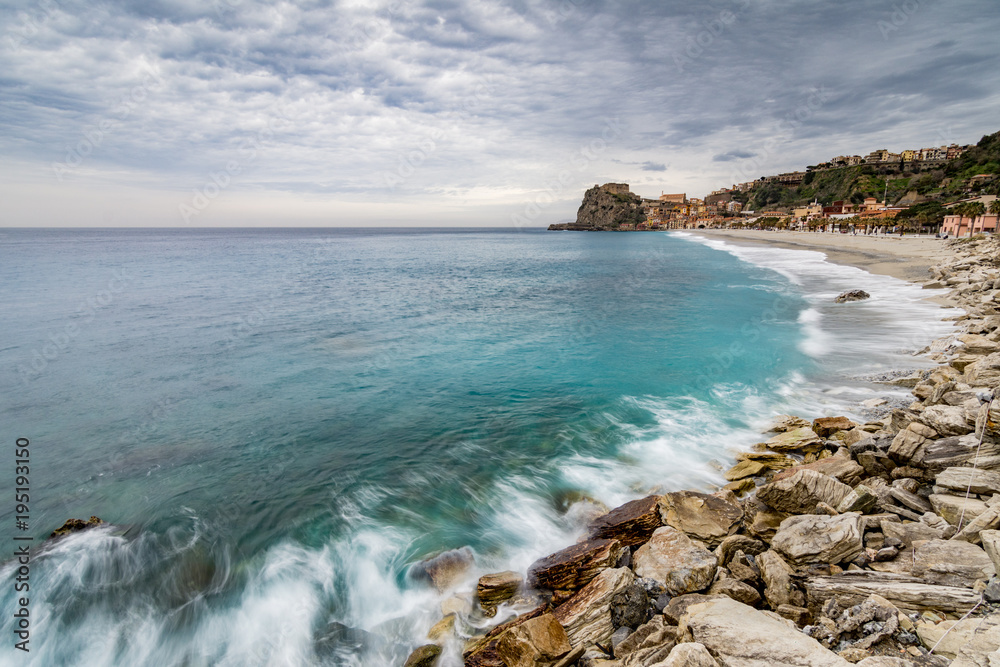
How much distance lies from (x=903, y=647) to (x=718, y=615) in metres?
1.81

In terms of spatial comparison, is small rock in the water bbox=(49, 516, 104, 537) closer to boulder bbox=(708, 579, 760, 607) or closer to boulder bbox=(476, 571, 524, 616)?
boulder bbox=(476, 571, 524, 616)

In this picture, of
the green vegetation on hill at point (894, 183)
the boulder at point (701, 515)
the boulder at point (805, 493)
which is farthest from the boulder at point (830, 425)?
the green vegetation on hill at point (894, 183)

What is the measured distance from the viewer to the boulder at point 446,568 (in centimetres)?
799

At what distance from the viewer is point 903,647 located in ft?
15.8

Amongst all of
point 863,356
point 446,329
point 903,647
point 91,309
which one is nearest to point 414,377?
point 446,329

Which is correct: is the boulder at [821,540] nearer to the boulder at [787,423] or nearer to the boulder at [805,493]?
the boulder at [805,493]

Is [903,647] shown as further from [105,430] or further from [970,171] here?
[970,171]

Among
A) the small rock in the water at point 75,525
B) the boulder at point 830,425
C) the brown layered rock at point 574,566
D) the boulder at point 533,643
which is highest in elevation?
the boulder at point 830,425

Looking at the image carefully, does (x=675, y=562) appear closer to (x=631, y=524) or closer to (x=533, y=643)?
(x=631, y=524)

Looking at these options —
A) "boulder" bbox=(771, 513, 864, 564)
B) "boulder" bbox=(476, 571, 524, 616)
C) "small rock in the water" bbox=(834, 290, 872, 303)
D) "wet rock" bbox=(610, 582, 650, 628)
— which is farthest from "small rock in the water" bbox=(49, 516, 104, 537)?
"small rock in the water" bbox=(834, 290, 872, 303)

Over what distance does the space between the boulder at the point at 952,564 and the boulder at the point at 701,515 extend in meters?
2.57

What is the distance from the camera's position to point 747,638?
484cm

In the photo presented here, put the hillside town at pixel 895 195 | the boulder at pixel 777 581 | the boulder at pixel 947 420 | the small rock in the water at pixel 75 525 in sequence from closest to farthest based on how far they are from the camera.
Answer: the boulder at pixel 777 581, the boulder at pixel 947 420, the small rock in the water at pixel 75 525, the hillside town at pixel 895 195

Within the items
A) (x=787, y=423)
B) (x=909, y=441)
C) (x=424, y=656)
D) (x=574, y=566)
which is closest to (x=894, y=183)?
(x=787, y=423)
